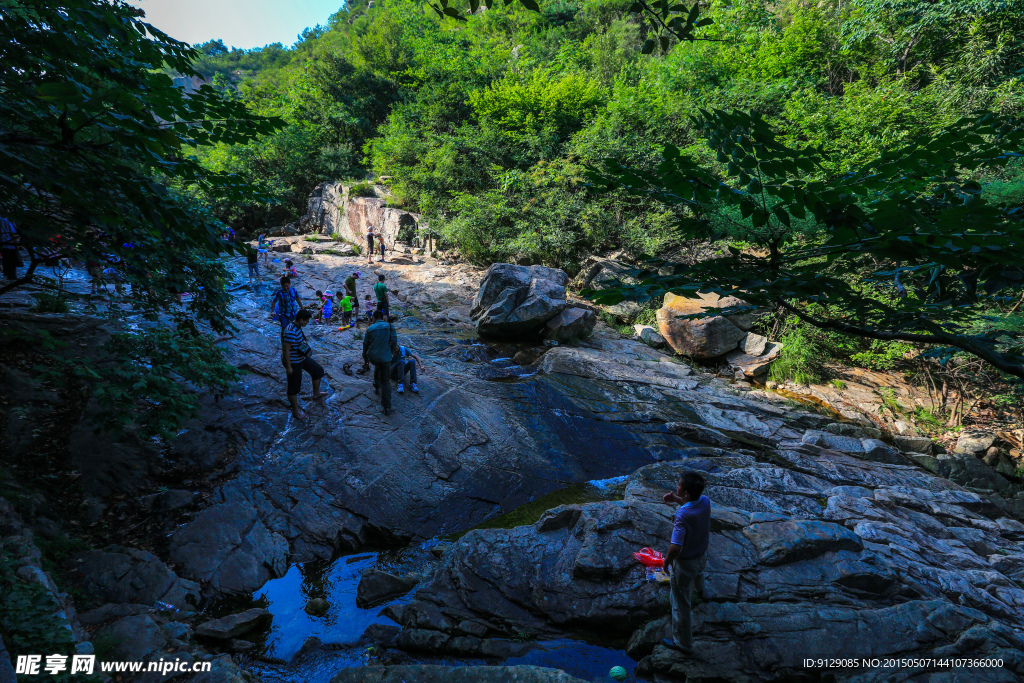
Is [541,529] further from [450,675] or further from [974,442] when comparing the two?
[974,442]

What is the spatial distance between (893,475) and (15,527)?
12.2 metres

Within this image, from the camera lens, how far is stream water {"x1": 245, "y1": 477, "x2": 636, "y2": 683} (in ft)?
13.7

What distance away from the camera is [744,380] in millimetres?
14141

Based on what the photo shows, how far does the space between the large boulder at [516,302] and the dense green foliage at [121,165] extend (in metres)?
8.17

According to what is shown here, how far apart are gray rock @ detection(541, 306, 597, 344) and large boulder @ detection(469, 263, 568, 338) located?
209mm

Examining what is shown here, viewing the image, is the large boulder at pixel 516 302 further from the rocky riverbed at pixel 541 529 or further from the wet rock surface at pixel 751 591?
the wet rock surface at pixel 751 591

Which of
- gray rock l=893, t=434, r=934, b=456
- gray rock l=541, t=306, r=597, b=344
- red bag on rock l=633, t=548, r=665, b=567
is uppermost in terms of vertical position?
gray rock l=541, t=306, r=597, b=344

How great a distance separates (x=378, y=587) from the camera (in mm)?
5035

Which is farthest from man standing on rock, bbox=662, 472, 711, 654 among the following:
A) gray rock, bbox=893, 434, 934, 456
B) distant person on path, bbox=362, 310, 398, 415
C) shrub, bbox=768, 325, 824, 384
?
shrub, bbox=768, 325, 824, 384

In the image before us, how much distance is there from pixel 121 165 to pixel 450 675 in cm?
438

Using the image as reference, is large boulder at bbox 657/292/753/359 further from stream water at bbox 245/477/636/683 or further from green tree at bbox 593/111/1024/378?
green tree at bbox 593/111/1024/378

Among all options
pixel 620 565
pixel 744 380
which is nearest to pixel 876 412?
pixel 744 380

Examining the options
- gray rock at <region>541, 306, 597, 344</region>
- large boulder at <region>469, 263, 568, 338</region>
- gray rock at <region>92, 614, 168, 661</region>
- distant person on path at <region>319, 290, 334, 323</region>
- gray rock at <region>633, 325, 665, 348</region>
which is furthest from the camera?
gray rock at <region>633, 325, 665, 348</region>

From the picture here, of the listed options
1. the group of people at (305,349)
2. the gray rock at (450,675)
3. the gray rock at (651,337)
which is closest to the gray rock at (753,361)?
the gray rock at (651,337)
